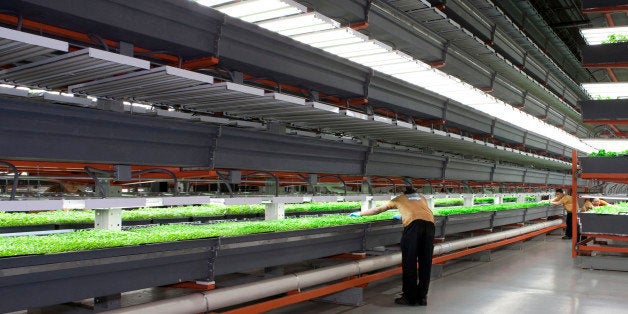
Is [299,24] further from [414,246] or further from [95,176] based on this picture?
[414,246]

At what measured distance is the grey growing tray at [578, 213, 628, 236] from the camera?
873cm

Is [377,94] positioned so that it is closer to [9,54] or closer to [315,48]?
[315,48]

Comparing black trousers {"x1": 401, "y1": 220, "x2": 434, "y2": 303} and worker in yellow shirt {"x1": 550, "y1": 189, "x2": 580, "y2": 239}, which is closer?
black trousers {"x1": 401, "y1": 220, "x2": 434, "y2": 303}

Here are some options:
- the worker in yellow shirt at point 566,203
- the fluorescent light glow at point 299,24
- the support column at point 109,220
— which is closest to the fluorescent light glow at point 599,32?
the fluorescent light glow at point 299,24

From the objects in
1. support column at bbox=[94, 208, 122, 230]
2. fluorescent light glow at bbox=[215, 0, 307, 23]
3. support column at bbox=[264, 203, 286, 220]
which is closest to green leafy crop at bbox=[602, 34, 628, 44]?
support column at bbox=[264, 203, 286, 220]

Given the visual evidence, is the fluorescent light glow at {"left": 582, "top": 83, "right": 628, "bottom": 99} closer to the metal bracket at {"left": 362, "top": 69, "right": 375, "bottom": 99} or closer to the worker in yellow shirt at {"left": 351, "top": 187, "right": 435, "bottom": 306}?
the worker in yellow shirt at {"left": 351, "top": 187, "right": 435, "bottom": 306}

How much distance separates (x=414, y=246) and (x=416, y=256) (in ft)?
0.45

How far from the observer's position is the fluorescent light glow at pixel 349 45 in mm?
3414

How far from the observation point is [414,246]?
247 inches

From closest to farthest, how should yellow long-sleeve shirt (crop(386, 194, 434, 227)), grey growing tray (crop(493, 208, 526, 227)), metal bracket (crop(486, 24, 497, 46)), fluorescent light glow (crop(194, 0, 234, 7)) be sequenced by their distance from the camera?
fluorescent light glow (crop(194, 0, 234, 7)) → yellow long-sleeve shirt (crop(386, 194, 434, 227)) → metal bracket (crop(486, 24, 497, 46)) → grey growing tray (crop(493, 208, 526, 227))

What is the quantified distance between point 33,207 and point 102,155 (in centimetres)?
46

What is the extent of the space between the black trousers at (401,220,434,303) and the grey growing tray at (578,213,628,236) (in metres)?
3.96

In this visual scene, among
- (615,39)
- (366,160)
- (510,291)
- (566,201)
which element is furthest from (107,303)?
(566,201)

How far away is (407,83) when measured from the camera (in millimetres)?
5734
